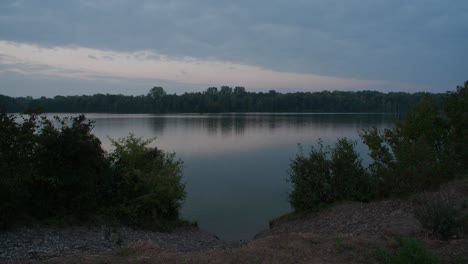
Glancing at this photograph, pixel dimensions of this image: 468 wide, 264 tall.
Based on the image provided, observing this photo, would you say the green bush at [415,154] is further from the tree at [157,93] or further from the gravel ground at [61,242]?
the tree at [157,93]

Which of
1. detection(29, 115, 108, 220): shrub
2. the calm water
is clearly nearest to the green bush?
the calm water

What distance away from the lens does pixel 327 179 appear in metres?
14.8

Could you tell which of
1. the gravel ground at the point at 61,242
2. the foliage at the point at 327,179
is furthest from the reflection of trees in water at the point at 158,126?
the gravel ground at the point at 61,242

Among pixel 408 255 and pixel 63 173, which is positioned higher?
pixel 63 173

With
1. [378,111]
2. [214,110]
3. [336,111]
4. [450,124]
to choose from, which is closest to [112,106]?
[214,110]

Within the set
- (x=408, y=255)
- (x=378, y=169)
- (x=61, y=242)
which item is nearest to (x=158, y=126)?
(x=378, y=169)

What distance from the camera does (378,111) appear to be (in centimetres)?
13075

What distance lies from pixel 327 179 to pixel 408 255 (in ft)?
30.4

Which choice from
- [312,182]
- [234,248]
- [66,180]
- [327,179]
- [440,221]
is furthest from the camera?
[327,179]

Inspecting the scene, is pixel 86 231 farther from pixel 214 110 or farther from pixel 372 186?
pixel 214 110

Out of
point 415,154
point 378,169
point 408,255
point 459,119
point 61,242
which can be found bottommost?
point 61,242

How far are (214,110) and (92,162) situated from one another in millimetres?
120520

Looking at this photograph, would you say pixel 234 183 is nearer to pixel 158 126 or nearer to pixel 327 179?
pixel 327 179

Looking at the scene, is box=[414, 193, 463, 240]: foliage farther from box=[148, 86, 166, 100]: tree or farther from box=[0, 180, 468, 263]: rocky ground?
box=[148, 86, 166, 100]: tree
